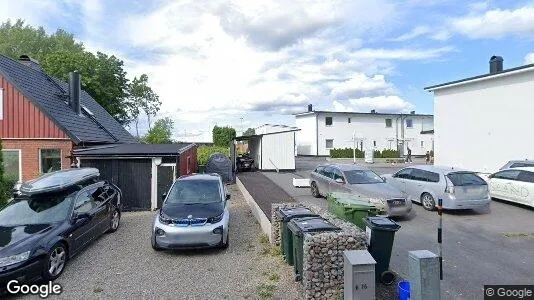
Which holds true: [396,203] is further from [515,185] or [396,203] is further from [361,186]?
[515,185]

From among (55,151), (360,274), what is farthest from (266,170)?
(360,274)

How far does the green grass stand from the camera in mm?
5662

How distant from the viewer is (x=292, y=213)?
6.80 meters

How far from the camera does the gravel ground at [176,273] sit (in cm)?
584

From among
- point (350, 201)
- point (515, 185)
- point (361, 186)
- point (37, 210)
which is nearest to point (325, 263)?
point (350, 201)

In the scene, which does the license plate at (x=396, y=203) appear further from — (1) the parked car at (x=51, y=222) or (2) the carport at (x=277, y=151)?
(2) the carport at (x=277, y=151)

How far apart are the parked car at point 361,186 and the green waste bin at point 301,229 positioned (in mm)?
4710

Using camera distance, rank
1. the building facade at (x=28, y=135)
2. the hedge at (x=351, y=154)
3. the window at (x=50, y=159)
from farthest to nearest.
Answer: the hedge at (x=351, y=154), the window at (x=50, y=159), the building facade at (x=28, y=135)

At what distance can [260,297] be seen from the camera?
18.5 feet

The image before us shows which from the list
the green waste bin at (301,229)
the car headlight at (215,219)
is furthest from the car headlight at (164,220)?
the green waste bin at (301,229)

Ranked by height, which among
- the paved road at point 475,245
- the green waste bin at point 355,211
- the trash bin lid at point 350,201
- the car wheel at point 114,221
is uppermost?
the trash bin lid at point 350,201

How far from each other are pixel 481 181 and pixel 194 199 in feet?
30.0

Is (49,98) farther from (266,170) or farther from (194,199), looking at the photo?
(266,170)

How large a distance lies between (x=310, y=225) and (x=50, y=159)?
43.9ft
